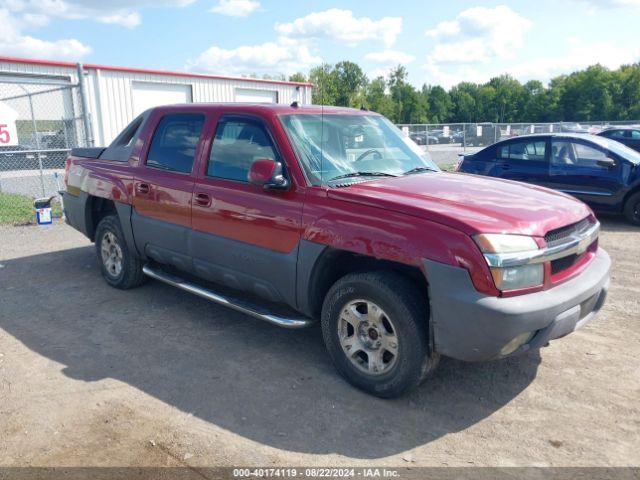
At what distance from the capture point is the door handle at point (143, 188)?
5.16 meters

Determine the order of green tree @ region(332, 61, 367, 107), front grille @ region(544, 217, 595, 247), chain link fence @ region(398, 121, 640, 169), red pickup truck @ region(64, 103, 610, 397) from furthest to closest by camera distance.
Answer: chain link fence @ region(398, 121, 640, 169) < green tree @ region(332, 61, 367, 107) < front grille @ region(544, 217, 595, 247) < red pickup truck @ region(64, 103, 610, 397)

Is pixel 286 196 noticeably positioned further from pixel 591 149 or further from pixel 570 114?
pixel 570 114

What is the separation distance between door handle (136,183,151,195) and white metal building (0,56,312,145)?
15305 millimetres

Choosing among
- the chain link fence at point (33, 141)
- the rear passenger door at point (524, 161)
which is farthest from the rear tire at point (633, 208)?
the chain link fence at point (33, 141)

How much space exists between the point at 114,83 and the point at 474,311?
2106 centimetres

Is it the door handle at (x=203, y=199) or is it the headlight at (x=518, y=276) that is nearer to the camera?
the headlight at (x=518, y=276)

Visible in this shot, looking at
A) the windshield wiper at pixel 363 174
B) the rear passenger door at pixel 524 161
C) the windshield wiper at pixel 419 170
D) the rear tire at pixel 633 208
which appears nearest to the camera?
the windshield wiper at pixel 363 174

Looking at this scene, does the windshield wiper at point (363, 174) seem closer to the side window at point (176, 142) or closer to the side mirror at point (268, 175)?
the side mirror at point (268, 175)

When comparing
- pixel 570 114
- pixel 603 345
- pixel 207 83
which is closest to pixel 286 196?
pixel 603 345

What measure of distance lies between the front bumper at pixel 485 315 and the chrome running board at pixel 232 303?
113 cm

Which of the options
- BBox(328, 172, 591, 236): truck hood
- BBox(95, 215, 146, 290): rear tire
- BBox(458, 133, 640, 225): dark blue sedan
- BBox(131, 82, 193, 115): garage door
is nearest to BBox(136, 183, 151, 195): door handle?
BBox(95, 215, 146, 290): rear tire

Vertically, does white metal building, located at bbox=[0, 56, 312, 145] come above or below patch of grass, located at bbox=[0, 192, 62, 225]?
above

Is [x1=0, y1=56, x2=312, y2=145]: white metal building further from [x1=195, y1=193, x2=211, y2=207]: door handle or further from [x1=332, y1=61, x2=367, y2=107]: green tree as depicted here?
[x1=195, y1=193, x2=211, y2=207]: door handle

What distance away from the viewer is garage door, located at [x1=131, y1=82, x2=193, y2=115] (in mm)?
22094
